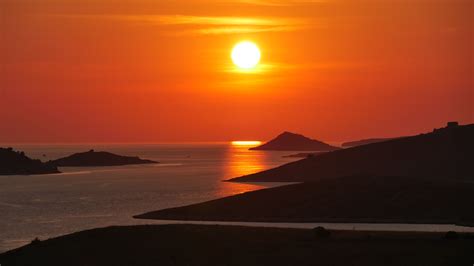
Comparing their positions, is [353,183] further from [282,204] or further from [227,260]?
[227,260]

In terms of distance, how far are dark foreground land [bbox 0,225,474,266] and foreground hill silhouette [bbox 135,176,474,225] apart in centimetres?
3590

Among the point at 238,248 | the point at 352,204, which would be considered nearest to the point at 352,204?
the point at 352,204

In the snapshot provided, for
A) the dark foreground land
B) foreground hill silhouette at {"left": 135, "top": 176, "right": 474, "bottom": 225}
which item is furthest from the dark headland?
the dark foreground land

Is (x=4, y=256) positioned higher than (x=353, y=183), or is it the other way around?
(x=353, y=183)

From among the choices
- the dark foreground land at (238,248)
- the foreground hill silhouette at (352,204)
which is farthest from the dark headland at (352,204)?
the dark foreground land at (238,248)

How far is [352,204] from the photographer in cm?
13538

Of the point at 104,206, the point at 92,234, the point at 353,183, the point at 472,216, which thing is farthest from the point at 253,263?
the point at 104,206

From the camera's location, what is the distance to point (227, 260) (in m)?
81.3

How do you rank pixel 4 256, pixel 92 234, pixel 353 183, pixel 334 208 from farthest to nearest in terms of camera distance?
pixel 353 183, pixel 334 208, pixel 92 234, pixel 4 256

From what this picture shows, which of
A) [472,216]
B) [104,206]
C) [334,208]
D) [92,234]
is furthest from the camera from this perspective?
[104,206]

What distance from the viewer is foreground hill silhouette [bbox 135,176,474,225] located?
424 feet

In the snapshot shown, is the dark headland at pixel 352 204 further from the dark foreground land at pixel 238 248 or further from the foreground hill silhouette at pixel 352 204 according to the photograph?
the dark foreground land at pixel 238 248

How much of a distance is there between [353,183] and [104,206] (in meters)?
47.1

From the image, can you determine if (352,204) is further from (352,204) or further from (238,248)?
(238,248)
